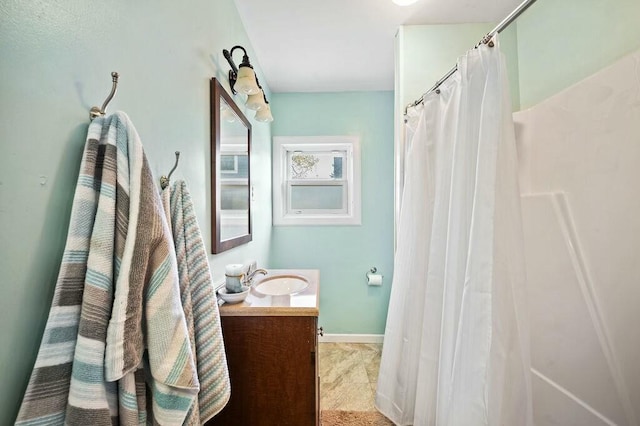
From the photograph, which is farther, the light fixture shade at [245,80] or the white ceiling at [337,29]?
the white ceiling at [337,29]

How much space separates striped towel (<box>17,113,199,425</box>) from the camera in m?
0.41

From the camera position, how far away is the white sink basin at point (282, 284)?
1.40m

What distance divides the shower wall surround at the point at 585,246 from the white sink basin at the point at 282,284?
1.10 metres

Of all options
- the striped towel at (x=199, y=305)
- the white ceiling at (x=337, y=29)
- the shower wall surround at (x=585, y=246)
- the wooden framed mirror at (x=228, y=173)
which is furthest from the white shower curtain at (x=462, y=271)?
the wooden framed mirror at (x=228, y=173)

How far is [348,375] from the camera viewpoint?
188cm

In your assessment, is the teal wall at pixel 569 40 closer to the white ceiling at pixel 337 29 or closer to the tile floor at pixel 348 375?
the white ceiling at pixel 337 29

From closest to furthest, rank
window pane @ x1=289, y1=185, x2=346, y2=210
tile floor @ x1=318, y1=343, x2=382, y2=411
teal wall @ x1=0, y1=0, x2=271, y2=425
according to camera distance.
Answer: teal wall @ x1=0, y1=0, x2=271, y2=425, tile floor @ x1=318, y1=343, x2=382, y2=411, window pane @ x1=289, y1=185, x2=346, y2=210

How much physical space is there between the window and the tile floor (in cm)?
118

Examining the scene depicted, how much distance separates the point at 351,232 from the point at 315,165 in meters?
0.77

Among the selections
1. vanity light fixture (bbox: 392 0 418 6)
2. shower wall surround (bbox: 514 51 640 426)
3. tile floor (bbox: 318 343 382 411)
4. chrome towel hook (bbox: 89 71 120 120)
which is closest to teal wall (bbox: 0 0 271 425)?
chrome towel hook (bbox: 89 71 120 120)

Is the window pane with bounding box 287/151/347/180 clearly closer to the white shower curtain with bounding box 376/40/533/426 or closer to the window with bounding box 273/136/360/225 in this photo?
the window with bounding box 273/136/360/225

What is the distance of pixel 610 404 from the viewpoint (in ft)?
→ 2.75

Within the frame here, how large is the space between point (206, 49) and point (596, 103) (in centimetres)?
152

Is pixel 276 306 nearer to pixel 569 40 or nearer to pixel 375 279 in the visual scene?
pixel 375 279
